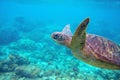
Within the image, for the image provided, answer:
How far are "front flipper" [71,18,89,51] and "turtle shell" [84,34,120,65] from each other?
0.43m

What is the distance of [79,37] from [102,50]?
1.18 meters

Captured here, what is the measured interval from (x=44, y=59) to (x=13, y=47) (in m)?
4.80

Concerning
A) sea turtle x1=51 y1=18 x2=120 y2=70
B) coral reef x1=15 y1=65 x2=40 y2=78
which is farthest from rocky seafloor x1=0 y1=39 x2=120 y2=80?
sea turtle x1=51 y1=18 x2=120 y2=70

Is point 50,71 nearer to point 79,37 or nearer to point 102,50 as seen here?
point 102,50

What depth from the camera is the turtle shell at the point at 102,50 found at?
15.9 ft

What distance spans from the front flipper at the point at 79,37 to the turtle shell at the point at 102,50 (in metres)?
0.43

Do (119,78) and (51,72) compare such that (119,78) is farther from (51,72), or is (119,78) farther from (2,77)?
(2,77)

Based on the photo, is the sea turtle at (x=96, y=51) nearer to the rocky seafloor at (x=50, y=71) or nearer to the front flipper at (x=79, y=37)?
the front flipper at (x=79, y=37)

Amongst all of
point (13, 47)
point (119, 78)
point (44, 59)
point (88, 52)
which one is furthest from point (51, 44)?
point (88, 52)

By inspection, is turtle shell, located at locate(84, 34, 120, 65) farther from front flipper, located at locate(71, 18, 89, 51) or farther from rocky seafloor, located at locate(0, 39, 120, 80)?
rocky seafloor, located at locate(0, 39, 120, 80)

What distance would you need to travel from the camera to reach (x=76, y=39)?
13.8ft

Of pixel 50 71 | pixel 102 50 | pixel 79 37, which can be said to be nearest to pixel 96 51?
pixel 102 50

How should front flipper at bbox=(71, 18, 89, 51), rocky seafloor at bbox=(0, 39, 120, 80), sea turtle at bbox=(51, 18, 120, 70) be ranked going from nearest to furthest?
front flipper at bbox=(71, 18, 89, 51) < sea turtle at bbox=(51, 18, 120, 70) < rocky seafloor at bbox=(0, 39, 120, 80)

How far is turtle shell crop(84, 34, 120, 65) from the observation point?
4.85 m
